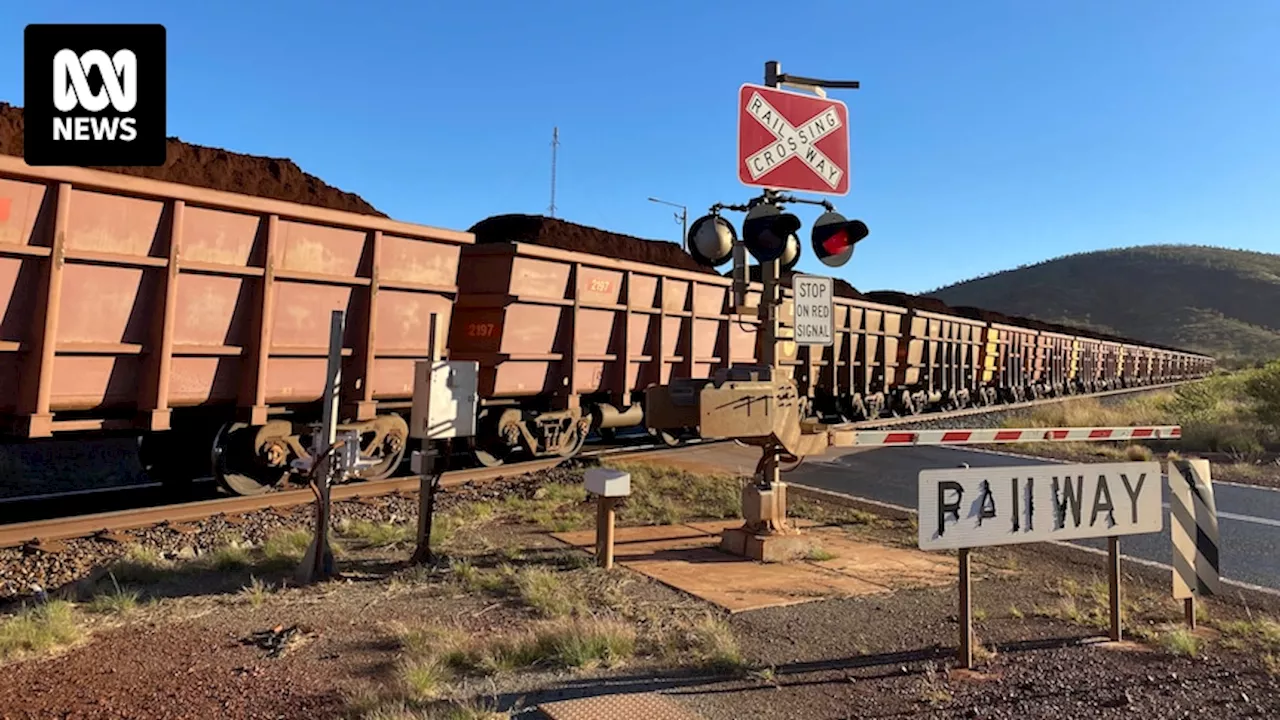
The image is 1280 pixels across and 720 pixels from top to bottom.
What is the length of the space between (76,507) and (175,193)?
369 cm

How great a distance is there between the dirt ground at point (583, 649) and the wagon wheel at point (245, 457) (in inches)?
96.6

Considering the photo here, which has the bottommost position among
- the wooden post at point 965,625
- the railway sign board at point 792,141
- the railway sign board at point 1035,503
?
the wooden post at point 965,625

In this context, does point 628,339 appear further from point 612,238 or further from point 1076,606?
point 612,238

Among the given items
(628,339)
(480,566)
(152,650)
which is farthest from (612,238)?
(152,650)

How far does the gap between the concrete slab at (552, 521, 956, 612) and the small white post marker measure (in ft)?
0.69

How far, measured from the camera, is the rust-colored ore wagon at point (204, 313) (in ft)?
21.5

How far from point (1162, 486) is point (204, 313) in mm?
8910

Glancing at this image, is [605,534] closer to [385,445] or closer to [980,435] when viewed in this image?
[980,435]

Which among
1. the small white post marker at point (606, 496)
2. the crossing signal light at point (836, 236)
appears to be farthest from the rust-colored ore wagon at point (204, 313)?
the crossing signal light at point (836, 236)

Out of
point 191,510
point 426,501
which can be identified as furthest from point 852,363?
point 191,510

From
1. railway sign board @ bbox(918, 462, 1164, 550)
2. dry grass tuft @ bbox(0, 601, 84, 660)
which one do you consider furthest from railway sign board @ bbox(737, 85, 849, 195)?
dry grass tuft @ bbox(0, 601, 84, 660)

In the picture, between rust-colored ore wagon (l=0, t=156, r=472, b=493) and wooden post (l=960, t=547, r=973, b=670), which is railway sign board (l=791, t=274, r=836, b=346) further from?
rust-colored ore wagon (l=0, t=156, r=472, b=493)

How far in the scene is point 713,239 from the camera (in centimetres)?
639

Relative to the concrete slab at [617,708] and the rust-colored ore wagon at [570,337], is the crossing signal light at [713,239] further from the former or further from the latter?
the concrete slab at [617,708]
